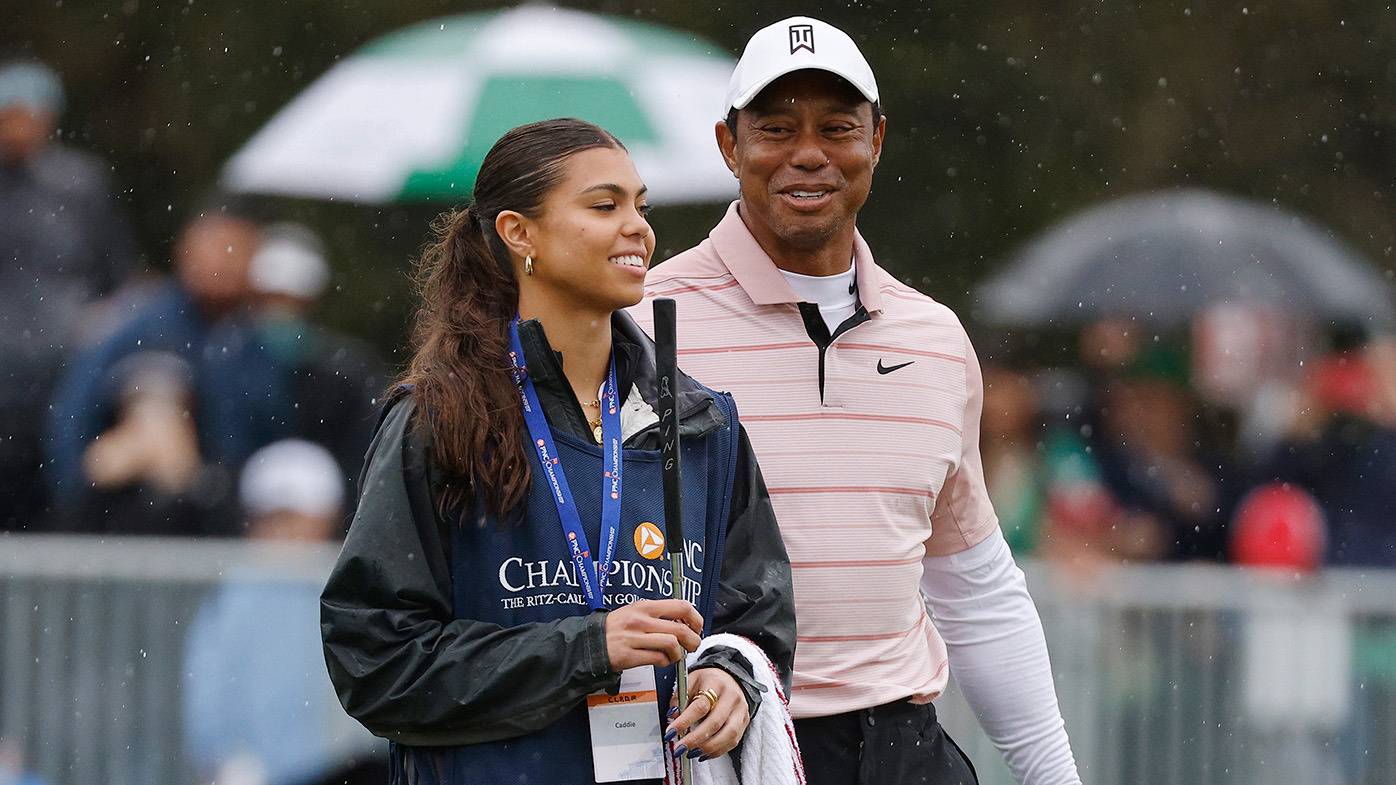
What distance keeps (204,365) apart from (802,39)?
4.52 m

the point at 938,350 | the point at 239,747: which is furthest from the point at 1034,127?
the point at 938,350

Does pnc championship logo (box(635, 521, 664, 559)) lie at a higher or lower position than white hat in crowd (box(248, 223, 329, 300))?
lower

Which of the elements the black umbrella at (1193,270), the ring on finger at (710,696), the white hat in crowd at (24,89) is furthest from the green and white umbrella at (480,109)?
the ring on finger at (710,696)

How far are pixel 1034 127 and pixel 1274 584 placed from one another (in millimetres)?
7933

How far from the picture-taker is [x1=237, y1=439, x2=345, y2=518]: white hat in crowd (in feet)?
21.9

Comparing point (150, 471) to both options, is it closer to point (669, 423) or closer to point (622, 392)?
point (622, 392)

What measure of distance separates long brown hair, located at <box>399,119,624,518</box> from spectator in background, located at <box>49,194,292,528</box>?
4209 millimetres

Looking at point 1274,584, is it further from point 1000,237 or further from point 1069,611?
point 1000,237

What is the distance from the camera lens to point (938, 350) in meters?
3.85

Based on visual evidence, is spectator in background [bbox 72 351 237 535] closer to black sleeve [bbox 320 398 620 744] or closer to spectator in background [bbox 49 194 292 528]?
spectator in background [bbox 49 194 292 528]

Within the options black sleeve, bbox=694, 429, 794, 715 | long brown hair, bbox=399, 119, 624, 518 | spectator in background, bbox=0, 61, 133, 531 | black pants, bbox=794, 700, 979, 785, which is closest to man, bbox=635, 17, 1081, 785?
black pants, bbox=794, 700, 979, 785

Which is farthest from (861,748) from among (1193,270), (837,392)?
(1193,270)

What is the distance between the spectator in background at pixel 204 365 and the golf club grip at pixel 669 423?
4608mm

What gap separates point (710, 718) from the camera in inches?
116
